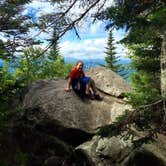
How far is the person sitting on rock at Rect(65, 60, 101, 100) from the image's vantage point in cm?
1811

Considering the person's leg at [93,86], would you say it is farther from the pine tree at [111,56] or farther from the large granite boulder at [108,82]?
the pine tree at [111,56]

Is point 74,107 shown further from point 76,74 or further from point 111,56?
A: point 111,56

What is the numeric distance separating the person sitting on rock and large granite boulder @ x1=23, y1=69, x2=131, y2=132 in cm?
22

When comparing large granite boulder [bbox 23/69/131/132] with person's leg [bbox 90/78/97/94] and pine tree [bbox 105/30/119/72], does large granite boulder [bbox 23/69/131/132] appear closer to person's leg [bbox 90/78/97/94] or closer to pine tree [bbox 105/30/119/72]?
person's leg [bbox 90/78/97/94]

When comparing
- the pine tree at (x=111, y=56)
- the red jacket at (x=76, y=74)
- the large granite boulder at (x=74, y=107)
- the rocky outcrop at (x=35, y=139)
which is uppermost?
the red jacket at (x=76, y=74)

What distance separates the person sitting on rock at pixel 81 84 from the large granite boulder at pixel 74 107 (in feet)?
0.71

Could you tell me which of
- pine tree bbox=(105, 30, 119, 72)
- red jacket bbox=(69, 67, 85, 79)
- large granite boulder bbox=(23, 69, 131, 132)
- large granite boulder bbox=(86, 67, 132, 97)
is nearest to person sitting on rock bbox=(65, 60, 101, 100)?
red jacket bbox=(69, 67, 85, 79)

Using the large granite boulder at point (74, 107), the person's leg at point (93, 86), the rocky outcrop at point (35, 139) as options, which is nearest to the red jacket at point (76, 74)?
the person's leg at point (93, 86)


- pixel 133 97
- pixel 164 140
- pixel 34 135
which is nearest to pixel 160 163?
pixel 164 140

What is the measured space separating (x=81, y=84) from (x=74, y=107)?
33.6 inches

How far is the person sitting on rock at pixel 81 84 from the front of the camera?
18109mm

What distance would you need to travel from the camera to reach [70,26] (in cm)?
1202

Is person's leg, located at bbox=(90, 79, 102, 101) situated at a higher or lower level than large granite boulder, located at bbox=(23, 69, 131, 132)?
higher

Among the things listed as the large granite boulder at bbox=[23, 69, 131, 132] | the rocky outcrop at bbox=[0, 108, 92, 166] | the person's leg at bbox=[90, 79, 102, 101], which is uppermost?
the person's leg at bbox=[90, 79, 102, 101]
